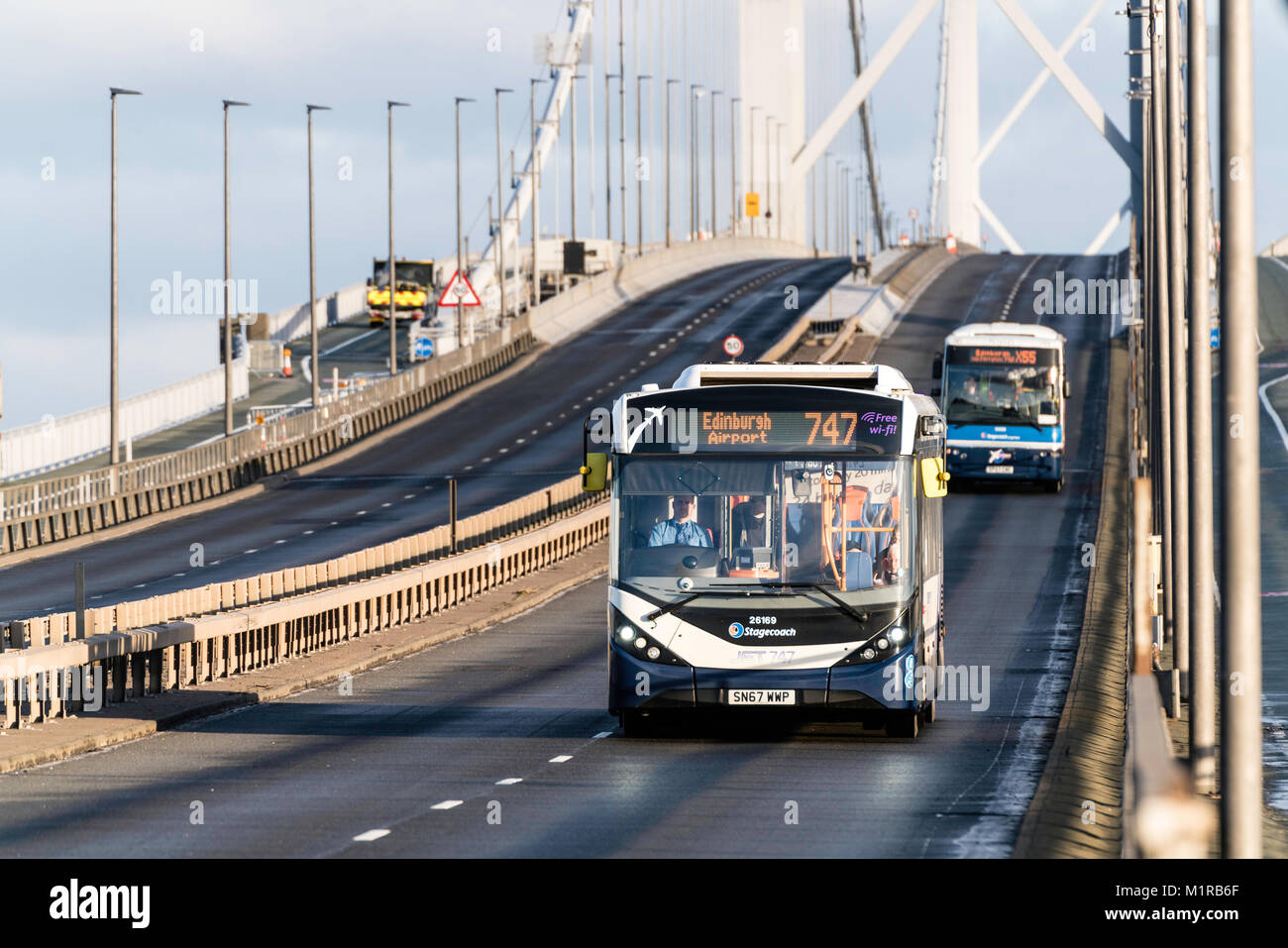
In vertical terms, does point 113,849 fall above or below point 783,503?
below

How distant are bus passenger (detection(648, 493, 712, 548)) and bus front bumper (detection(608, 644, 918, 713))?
99cm

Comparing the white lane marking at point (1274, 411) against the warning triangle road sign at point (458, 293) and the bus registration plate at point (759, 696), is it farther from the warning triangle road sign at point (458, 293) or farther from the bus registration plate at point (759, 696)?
the bus registration plate at point (759, 696)

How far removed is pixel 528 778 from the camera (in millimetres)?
16781

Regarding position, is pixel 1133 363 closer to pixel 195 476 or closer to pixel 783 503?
pixel 195 476

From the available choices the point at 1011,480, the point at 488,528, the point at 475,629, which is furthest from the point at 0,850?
the point at 1011,480

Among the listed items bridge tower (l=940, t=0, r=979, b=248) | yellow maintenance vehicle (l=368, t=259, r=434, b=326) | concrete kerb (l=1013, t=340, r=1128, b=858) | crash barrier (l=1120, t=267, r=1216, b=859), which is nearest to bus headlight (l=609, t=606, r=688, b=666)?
concrete kerb (l=1013, t=340, r=1128, b=858)

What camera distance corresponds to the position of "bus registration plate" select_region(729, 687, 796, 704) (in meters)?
18.4

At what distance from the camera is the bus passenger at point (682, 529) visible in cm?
1878

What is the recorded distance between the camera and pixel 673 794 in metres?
15.9

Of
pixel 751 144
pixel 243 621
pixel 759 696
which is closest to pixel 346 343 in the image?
pixel 751 144

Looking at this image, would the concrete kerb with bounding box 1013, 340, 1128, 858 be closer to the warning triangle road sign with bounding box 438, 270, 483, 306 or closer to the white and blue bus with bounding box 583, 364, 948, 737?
the white and blue bus with bounding box 583, 364, 948, 737

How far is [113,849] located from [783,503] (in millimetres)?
7389

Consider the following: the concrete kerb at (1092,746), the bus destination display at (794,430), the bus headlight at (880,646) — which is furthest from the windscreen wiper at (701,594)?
the concrete kerb at (1092,746)

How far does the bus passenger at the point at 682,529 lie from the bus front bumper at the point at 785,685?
989mm
